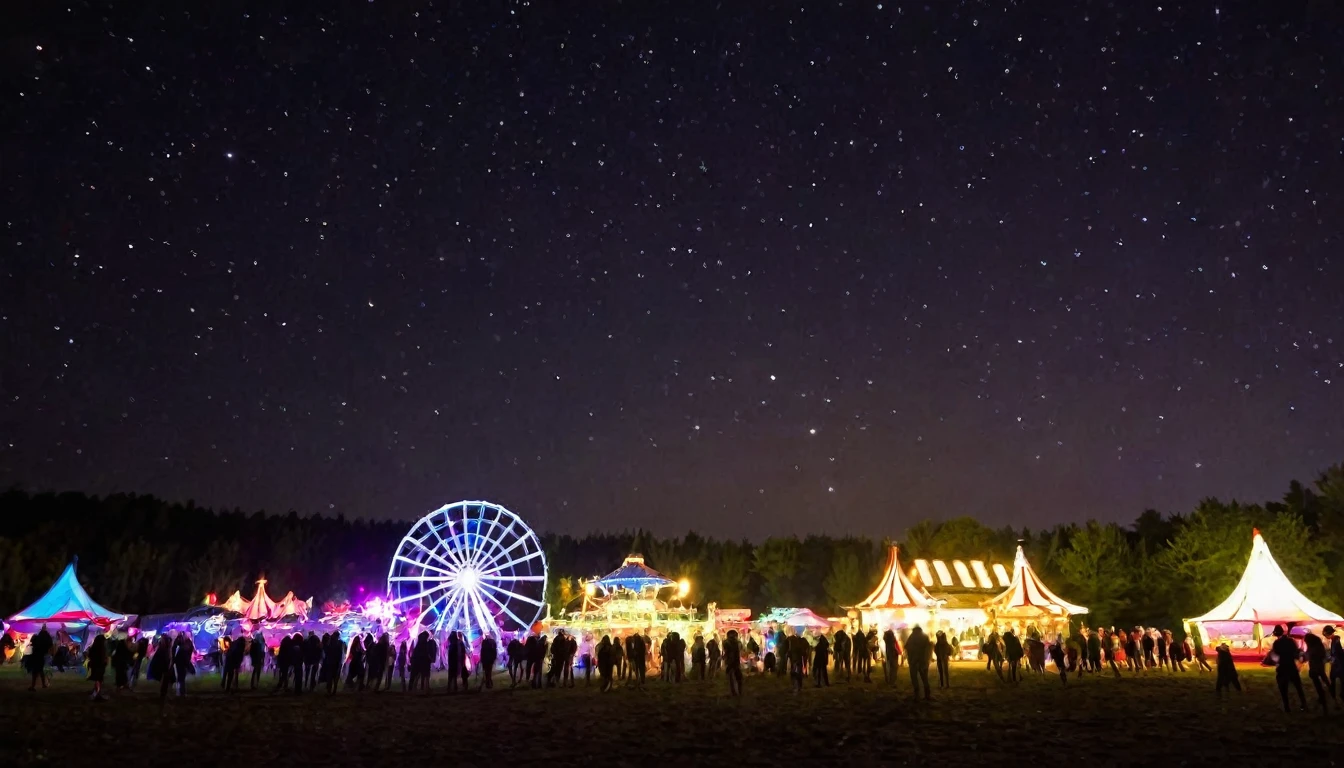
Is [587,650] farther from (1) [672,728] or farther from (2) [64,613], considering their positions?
(2) [64,613]

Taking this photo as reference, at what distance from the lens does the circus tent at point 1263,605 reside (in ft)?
120

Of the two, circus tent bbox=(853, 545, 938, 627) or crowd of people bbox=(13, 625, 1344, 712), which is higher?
circus tent bbox=(853, 545, 938, 627)

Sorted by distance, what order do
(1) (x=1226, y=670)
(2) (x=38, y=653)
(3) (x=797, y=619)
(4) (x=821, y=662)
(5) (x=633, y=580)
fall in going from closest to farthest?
(1) (x=1226, y=670), (2) (x=38, y=653), (4) (x=821, y=662), (5) (x=633, y=580), (3) (x=797, y=619)

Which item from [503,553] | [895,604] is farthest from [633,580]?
[895,604]

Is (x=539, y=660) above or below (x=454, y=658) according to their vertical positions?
below

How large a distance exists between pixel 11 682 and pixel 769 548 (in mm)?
80461

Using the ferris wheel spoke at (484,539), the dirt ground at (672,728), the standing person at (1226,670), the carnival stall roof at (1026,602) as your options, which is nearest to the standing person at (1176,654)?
the carnival stall roof at (1026,602)

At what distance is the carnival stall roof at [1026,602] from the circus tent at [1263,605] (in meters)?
5.57

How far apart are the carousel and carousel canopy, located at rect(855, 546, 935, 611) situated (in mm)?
8141

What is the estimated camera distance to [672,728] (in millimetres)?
14391

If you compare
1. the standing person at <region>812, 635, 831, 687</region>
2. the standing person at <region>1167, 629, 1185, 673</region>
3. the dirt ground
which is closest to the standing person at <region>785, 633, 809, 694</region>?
the dirt ground

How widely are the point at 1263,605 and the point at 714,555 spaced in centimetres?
6971

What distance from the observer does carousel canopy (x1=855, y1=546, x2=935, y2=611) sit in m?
42.4

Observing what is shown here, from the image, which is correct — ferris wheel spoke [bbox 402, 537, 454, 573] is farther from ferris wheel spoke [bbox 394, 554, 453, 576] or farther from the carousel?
the carousel
